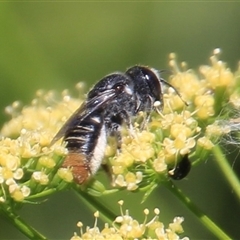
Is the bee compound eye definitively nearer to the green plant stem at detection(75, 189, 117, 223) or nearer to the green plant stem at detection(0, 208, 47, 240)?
the green plant stem at detection(75, 189, 117, 223)

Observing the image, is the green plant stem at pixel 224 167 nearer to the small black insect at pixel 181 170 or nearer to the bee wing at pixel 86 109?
the small black insect at pixel 181 170

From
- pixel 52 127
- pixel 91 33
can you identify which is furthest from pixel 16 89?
pixel 52 127

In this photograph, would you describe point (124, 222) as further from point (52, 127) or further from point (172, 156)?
point (52, 127)

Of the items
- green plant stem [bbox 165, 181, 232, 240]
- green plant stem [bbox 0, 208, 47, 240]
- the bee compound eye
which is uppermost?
the bee compound eye

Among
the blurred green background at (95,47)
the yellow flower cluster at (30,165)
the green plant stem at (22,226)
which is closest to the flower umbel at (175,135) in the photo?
the yellow flower cluster at (30,165)

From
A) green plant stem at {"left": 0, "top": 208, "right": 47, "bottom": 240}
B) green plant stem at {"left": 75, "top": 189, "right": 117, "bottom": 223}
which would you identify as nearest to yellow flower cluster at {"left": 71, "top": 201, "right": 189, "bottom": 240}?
green plant stem at {"left": 75, "top": 189, "right": 117, "bottom": 223}

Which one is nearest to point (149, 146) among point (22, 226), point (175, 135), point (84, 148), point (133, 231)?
point (175, 135)

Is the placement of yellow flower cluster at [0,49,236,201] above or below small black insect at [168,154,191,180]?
above

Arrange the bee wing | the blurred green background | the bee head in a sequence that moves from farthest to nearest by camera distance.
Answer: the blurred green background < the bee head < the bee wing
